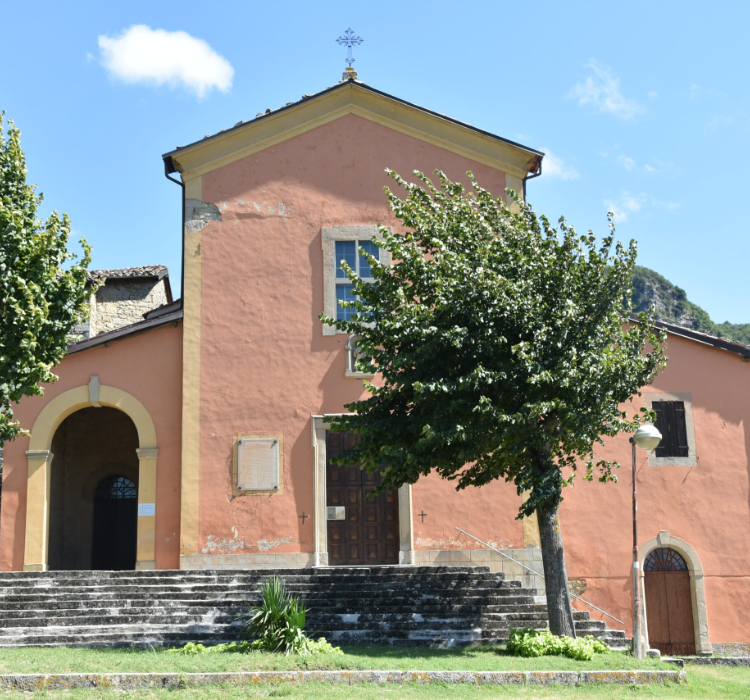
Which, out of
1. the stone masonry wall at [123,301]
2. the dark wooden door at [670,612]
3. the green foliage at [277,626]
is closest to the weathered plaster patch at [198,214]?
the stone masonry wall at [123,301]

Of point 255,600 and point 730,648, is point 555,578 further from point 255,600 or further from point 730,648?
point 730,648

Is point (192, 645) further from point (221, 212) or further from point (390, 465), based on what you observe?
point (221, 212)

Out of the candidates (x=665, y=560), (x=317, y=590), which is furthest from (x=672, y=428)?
(x=317, y=590)

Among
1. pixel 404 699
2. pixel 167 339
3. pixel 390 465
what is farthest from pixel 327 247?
pixel 404 699

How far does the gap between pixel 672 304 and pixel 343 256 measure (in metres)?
51.5

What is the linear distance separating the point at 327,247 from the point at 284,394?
3.04 meters

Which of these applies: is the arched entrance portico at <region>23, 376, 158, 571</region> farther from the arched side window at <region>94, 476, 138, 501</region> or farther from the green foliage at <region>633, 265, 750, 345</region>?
the green foliage at <region>633, 265, 750, 345</region>

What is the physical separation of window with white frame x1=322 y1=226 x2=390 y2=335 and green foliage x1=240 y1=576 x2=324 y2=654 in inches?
262

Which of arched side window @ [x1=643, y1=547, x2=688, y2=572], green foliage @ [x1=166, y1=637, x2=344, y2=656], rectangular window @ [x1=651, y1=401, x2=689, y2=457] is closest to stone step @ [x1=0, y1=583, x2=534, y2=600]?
green foliage @ [x1=166, y1=637, x2=344, y2=656]

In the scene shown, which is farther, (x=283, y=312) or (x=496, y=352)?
(x=283, y=312)

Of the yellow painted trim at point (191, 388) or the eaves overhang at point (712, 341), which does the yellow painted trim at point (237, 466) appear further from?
the eaves overhang at point (712, 341)

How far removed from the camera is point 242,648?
1152 cm

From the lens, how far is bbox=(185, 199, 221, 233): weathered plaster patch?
57.1 ft

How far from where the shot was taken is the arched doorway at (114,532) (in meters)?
20.2
